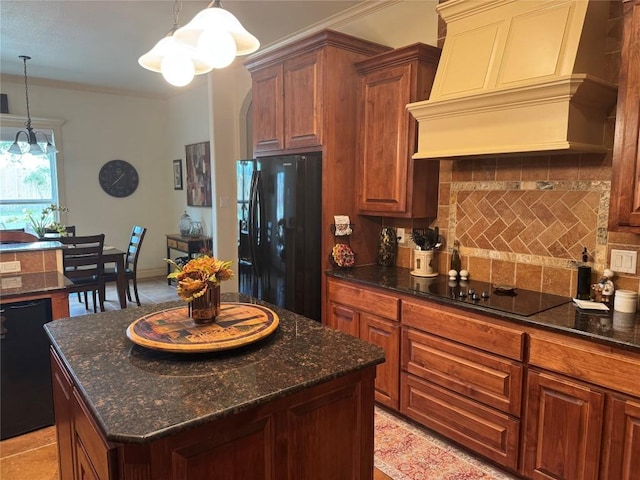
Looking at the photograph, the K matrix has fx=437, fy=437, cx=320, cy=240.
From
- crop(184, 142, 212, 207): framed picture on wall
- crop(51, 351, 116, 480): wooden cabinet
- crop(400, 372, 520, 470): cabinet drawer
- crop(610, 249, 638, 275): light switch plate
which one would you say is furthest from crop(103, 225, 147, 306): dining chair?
crop(610, 249, 638, 275): light switch plate

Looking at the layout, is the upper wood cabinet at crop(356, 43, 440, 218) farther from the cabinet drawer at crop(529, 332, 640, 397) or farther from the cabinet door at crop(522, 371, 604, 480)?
the cabinet door at crop(522, 371, 604, 480)

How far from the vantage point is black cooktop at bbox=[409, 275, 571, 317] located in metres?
2.17

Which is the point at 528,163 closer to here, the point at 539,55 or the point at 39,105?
the point at 539,55

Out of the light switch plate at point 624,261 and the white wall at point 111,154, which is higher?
the white wall at point 111,154

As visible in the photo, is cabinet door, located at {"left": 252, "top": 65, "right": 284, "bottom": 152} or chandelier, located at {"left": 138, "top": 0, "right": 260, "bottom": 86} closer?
chandelier, located at {"left": 138, "top": 0, "right": 260, "bottom": 86}

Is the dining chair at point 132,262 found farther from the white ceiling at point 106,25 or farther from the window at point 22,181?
the white ceiling at point 106,25

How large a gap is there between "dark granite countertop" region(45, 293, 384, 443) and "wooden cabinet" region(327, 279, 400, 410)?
984mm

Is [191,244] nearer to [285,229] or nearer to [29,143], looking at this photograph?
[29,143]

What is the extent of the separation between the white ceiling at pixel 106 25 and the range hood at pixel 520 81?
4.09 ft

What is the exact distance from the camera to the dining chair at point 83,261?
14.0 feet

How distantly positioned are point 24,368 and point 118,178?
4.53 m

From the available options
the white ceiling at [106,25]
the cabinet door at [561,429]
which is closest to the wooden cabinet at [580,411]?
the cabinet door at [561,429]

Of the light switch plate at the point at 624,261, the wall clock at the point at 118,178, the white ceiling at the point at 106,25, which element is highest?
the white ceiling at the point at 106,25

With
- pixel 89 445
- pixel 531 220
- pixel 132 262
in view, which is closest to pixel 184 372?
pixel 89 445
